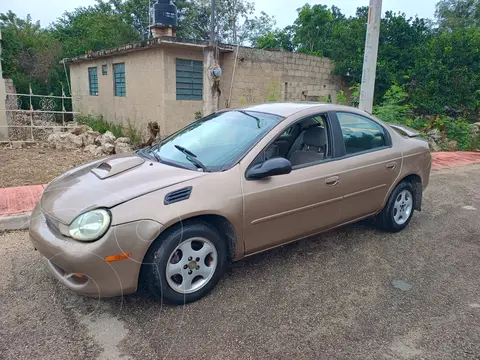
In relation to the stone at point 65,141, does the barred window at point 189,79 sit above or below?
above

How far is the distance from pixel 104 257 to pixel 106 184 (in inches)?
25.7

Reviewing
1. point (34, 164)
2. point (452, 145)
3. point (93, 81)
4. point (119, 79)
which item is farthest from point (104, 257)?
point (93, 81)

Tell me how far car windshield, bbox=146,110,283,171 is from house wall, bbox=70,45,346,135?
257 inches

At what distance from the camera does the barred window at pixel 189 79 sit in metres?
11.2

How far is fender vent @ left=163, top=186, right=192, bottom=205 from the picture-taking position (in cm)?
284

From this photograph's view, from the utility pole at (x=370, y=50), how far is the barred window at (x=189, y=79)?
5467 millimetres

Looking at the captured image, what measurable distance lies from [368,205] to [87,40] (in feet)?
81.8

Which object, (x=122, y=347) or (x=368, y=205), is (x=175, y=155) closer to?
(x=122, y=347)

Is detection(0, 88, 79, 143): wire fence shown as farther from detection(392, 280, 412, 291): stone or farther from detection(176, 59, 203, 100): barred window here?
detection(392, 280, 412, 291): stone

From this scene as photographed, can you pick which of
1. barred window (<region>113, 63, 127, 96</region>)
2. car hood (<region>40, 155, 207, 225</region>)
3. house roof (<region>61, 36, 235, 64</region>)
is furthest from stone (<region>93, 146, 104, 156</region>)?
car hood (<region>40, 155, 207, 225</region>)

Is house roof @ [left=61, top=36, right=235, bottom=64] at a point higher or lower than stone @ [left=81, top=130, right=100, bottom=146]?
higher

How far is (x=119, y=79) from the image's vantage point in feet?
44.8

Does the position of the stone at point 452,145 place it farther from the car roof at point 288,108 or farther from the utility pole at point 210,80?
the car roof at point 288,108

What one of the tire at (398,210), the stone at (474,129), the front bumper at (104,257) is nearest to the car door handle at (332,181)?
the tire at (398,210)
